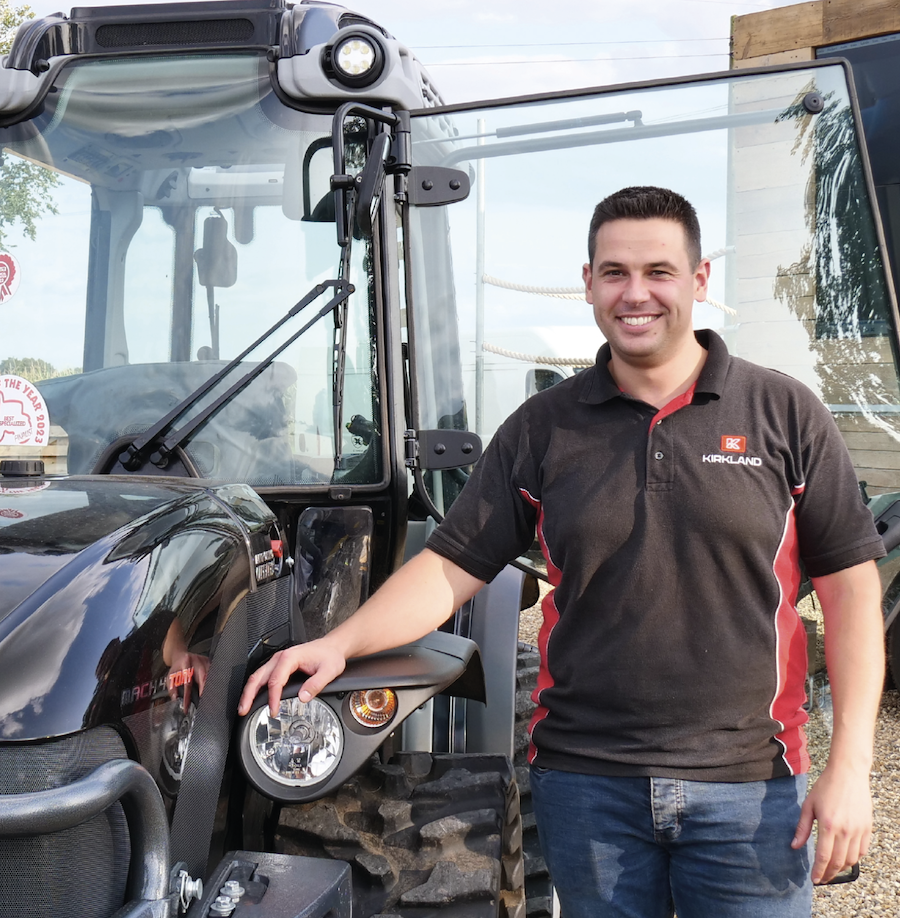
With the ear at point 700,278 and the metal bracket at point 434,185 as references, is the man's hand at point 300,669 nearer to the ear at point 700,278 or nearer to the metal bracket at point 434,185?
Result: the ear at point 700,278

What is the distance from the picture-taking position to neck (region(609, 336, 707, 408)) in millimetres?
2037

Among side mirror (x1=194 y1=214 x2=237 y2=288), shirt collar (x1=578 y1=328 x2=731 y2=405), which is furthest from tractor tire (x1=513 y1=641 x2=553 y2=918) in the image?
side mirror (x1=194 y1=214 x2=237 y2=288)

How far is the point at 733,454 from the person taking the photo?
194 cm

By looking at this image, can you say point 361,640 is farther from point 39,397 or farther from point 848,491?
point 39,397

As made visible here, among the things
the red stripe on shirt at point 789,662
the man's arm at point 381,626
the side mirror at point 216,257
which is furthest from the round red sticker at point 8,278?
the red stripe on shirt at point 789,662

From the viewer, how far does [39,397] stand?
2.66 m

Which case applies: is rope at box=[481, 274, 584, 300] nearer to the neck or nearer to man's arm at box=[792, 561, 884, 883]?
the neck

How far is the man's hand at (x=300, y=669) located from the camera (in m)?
1.88

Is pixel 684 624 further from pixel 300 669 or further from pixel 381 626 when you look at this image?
pixel 300 669

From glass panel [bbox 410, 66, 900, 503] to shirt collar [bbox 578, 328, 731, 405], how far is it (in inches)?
30.0

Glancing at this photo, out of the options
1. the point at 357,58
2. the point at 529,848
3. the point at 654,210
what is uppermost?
the point at 357,58

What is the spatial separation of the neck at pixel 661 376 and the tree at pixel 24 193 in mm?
1674

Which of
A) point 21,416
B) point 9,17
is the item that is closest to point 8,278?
point 21,416

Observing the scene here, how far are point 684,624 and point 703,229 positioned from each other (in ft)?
4.59
